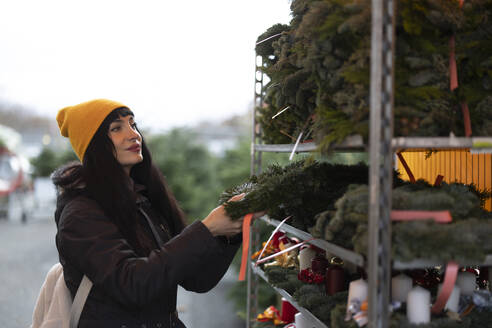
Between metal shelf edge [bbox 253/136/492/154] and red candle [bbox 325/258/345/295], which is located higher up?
metal shelf edge [bbox 253/136/492/154]

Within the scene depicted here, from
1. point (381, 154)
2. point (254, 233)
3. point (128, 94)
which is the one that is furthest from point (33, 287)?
point (128, 94)

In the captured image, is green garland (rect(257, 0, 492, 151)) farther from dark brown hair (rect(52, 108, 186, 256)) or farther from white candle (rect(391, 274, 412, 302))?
dark brown hair (rect(52, 108, 186, 256))

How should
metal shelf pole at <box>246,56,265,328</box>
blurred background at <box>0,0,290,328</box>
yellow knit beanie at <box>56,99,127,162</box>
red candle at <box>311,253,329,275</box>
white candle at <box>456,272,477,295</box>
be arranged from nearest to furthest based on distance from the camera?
1. white candle at <box>456,272,477,295</box>
2. yellow knit beanie at <box>56,99,127,162</box>
3. red candle at <box>311,253,329,275</box>
4. metal shelf pole at <box>246,56,265,328</box>
5. blurred background at <box>0,0,290,328</box>

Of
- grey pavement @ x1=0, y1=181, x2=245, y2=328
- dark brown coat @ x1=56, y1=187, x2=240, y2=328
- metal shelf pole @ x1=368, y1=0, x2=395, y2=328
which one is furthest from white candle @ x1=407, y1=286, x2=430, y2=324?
grey pavement @ x1=0, y1=181, x2=245, y2=328

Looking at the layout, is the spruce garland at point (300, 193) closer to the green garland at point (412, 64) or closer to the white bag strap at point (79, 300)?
the green garland at point (412, 64)

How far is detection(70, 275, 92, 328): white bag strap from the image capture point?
1.84 m

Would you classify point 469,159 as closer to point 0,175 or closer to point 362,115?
point 362,115

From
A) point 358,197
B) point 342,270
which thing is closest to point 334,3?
point 358,197

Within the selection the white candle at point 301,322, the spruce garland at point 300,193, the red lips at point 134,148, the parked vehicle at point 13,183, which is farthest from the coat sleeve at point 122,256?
the parked vehicle at point 13,183

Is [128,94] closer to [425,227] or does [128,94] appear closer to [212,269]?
[212,269]

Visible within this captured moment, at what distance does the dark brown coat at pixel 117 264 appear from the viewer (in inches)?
67.8

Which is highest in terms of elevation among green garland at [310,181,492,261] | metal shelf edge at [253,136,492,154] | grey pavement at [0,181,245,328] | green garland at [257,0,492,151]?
green garland at [257,0,492,151]

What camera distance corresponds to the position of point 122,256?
68.9 inches

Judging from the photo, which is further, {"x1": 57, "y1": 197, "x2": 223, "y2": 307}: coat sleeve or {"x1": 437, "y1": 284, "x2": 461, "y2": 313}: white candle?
{"x1": 57, "y1": 197, "x2": 223, "y2": 307}: coat sleeve
